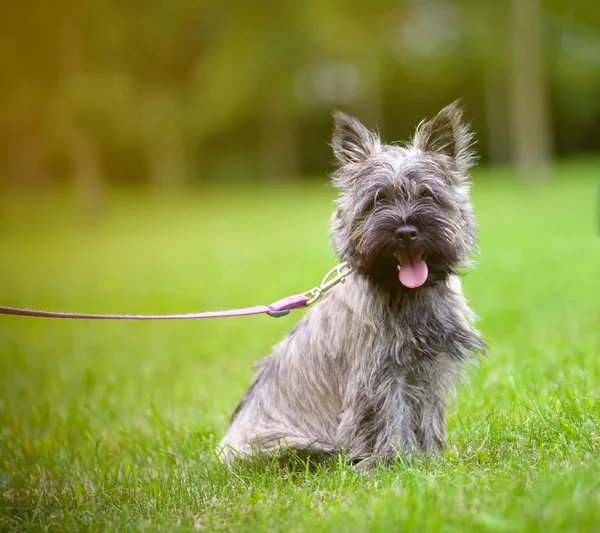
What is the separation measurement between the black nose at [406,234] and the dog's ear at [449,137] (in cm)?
74

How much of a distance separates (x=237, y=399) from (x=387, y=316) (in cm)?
312

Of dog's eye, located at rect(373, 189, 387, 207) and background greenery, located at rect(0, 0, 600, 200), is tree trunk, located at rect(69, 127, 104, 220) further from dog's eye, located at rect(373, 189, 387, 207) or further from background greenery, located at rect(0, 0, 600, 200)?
dog's eye, located at rect(373, 189, 387, 207)

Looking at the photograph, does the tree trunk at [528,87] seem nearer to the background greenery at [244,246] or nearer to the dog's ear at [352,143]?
the background greenery at [244,246]

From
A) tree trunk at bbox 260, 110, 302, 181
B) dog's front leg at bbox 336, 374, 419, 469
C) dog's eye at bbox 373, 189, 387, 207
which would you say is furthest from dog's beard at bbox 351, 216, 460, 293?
tree trunk at bbox 260, 110, 302, 181

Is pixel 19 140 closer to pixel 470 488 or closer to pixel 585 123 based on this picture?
pixel 585 123

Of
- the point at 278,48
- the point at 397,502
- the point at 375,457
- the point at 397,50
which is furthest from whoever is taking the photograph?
the point at 397,50

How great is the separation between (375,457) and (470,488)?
841 mm

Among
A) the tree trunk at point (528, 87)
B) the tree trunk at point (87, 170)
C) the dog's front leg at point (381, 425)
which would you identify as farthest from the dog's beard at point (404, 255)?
the tree trunk at point (87, 170)

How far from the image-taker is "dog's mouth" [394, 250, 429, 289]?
4.15 m

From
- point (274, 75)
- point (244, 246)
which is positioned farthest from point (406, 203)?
point (274, 75)

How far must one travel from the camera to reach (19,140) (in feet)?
140

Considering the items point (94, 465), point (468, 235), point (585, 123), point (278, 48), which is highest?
point (278, 48)

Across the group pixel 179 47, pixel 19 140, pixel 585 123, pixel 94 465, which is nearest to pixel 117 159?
pixel 19 140

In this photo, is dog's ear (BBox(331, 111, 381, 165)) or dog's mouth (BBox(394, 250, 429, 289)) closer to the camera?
dog's mouth (BBox(394, 250, 429, 289))
